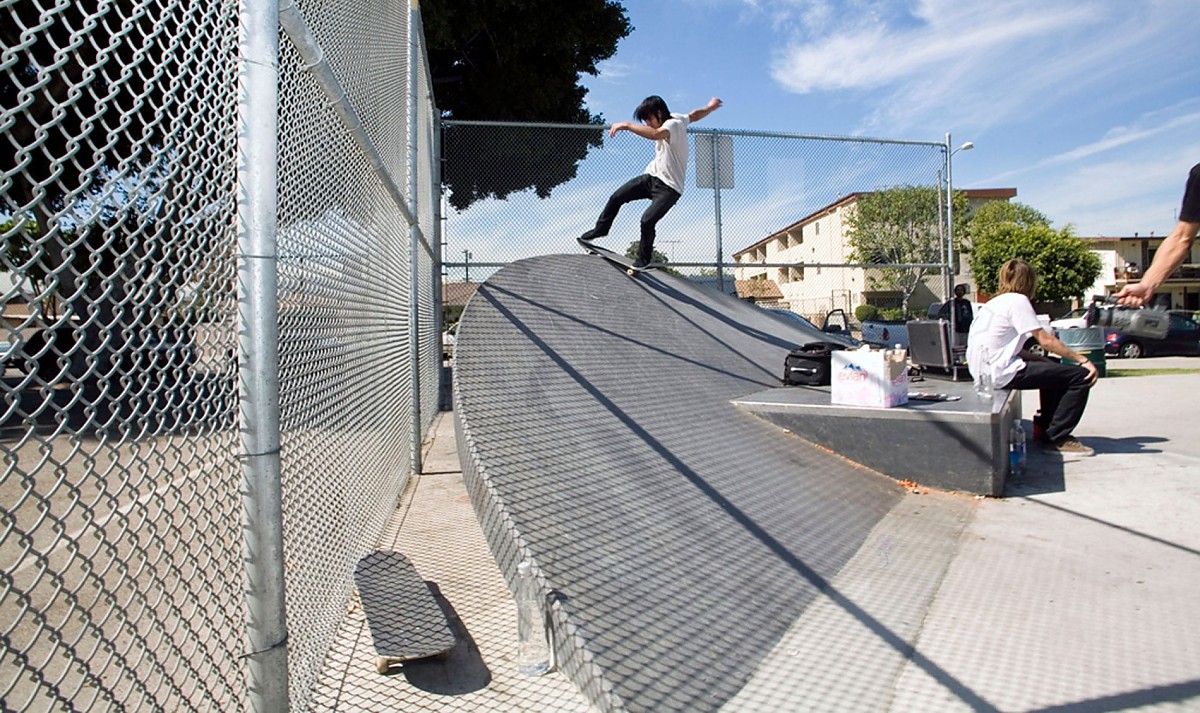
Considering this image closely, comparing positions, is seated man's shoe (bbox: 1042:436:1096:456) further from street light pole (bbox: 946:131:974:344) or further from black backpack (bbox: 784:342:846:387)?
street light pole (bbox: 946:131:974:344)

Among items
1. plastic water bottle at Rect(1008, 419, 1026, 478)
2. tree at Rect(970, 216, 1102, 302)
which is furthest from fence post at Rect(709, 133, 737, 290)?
tree at Rect(970, 216, 1102, 302)

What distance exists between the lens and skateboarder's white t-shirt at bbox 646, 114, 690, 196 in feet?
23.6

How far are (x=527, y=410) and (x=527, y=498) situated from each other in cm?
90

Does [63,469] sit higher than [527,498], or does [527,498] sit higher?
[63,469]

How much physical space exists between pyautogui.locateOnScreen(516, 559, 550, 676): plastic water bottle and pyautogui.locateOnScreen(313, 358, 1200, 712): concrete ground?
0.06m

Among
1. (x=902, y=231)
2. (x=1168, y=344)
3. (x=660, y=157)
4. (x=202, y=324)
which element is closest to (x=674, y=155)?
(x=660, y=157)

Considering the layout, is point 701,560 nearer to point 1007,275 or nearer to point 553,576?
point 553,576

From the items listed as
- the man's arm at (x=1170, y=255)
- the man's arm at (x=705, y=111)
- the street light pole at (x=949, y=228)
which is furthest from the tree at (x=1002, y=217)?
the man's arm at (x=1170, y=255)

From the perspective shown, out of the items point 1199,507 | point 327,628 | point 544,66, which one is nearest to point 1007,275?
Answer: point 1199,507

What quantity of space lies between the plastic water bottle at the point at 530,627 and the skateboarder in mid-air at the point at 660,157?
5224 mm

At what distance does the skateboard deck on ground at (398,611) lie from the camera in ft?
8.90

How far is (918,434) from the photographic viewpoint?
491cm

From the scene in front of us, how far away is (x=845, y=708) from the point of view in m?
2.33

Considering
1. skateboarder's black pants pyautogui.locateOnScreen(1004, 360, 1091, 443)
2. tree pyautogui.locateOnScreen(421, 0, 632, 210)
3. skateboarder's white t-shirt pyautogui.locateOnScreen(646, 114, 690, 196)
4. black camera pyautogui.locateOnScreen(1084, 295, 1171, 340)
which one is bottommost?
skateboarder's black pants pyautogui.locateOnScreen(1004, 360, 1091, 443)
